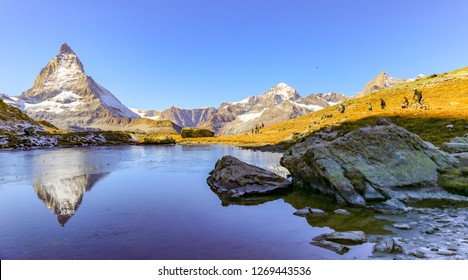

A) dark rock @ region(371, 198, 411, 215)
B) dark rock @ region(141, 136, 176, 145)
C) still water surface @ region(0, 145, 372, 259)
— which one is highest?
dark rock @ region(141, 136, 176, 145)

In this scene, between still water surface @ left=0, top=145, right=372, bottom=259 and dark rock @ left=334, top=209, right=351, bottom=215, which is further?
dark rock @ left=334, top=209, right=351, bottom=215

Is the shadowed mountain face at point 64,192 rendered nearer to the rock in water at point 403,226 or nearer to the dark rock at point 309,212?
the dark rock at point 309,212

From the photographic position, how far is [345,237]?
1583 cm

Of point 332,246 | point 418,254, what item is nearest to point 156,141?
point 332,246

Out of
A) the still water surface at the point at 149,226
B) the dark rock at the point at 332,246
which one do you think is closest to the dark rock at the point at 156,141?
the still water surface at the point at 149,226

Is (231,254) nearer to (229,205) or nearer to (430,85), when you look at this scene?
(229,205)

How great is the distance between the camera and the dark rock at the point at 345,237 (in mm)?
15538

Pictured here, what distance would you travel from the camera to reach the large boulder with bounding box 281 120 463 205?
2397cm

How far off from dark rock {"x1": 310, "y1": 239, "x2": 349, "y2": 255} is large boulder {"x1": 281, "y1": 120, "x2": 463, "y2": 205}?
848cm

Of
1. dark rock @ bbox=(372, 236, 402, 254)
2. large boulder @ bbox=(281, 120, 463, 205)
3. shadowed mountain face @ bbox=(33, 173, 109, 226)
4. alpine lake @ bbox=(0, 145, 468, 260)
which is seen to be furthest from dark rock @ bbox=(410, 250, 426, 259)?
shadowed mountain face @ bbox=(33, 173, 109, 226)

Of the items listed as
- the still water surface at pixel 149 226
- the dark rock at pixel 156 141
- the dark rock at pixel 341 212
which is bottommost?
the still water surface at pixel 149 226

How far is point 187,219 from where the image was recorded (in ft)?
70.3

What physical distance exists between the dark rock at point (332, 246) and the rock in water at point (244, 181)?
12924 mm

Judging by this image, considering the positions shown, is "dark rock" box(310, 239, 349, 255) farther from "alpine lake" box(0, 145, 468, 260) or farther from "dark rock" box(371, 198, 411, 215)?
"dark rock" box(371, 198, 411, 215)
